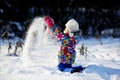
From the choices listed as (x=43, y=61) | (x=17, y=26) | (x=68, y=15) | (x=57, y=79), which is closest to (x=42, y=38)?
(x=43, y=61)

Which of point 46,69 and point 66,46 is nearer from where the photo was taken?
point 46,69

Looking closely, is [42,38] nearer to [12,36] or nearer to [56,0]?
[12,36]

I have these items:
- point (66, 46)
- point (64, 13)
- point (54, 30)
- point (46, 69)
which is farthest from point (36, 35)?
point (64, 13)

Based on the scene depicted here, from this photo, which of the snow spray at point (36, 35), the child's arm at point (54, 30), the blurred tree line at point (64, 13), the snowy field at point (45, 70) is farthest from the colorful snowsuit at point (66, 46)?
the blurred tree line at point (64, 13)

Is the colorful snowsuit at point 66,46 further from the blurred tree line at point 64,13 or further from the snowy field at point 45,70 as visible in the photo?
the blurred tree line at point 64,13

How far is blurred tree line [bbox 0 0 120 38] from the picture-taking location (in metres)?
15.1

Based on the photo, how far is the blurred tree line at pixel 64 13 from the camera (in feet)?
49.6

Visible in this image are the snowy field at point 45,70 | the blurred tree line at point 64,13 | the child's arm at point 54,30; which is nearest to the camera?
the snowy field at point 45,70

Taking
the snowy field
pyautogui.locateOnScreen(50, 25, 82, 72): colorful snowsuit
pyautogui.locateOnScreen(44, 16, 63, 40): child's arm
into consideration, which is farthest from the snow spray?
pyautogui.locateOnScreen(50, 25, 82, 72): colorful snowsuit

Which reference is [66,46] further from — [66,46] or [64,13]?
[64,13]

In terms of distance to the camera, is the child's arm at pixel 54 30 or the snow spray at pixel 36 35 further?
the snow spray at pixel 36 35

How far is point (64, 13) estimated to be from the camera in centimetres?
1667

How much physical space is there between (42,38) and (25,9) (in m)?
8.85

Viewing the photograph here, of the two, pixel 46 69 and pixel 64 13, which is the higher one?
pixel 64 13
